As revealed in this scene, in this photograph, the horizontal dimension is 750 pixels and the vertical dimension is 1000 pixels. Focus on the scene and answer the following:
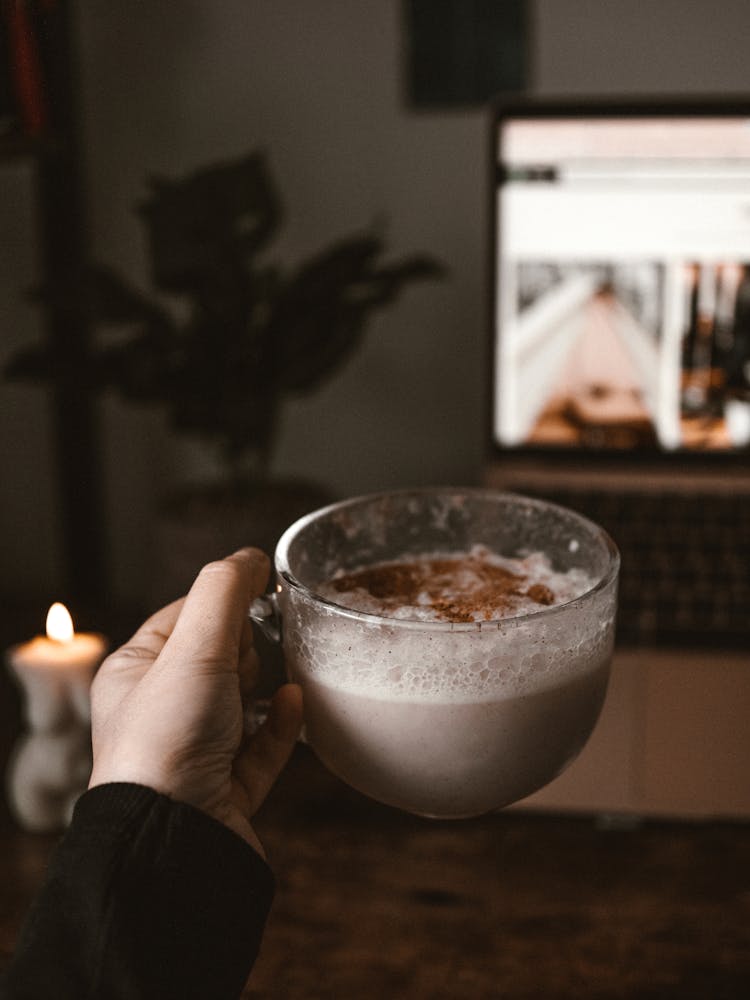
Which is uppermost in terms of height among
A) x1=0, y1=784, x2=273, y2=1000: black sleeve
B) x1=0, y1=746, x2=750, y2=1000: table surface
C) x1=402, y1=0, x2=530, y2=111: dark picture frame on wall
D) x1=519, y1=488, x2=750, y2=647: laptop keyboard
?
x1=402, y1=0, x2=530, y2=111: dark picture frame on wall

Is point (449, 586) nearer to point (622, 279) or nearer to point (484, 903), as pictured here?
point (484, 903)

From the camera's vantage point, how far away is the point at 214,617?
533 mm

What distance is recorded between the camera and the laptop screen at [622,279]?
3.41 ft

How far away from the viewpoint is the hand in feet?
1.66

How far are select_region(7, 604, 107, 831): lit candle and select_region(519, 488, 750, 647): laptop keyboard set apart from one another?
1.55ft

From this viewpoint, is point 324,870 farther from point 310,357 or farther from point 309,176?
point 309,176

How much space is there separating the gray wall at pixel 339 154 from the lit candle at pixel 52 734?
54 cm

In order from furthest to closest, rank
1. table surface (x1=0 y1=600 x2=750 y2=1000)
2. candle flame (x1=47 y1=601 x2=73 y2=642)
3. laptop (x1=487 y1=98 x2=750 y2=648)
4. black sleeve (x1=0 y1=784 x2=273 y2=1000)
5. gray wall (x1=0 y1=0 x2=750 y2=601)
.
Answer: gray wall (x1=0 y1=0 x2=750 y2=601) < laptop (x1=487 y1=98 x2=750 y2=648) < candle flame (x1=47 y1=601 x2=73 y2=642) < table surface (x1=0 y1=600 x2=750 y2=1000) < black sleeve (x1=0 y1=784 x2=273 y2=1000)

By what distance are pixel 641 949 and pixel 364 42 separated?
38.6 inches

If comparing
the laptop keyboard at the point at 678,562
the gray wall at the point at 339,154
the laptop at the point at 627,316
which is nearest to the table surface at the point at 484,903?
the laptop keyboard at the point at 678,562

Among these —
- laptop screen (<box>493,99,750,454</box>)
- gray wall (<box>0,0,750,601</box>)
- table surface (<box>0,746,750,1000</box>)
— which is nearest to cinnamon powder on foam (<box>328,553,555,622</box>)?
table surface (<box>0,746,750,1000</box>)

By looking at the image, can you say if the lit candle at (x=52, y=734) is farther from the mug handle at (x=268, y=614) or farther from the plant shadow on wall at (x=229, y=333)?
the mug handle at (x=268, y=614)

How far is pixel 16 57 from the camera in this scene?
106cm

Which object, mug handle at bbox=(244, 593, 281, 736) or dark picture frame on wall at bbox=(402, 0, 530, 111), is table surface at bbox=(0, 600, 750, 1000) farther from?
dark picture frame on wall at bbox=(402, 0, 530, 111)
